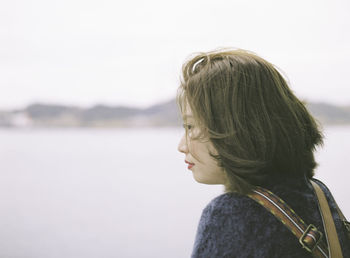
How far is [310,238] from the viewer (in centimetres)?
56

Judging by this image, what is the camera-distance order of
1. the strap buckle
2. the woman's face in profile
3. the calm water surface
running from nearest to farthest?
the strap buckle < the woman's face in profile < the calm water surface

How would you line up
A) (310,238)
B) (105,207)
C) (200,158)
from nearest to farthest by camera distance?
(310,238)
(200,158)
(105,207)

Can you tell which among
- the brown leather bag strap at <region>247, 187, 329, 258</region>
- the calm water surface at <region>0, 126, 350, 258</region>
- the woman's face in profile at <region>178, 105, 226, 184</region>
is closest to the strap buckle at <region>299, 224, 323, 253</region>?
the brown leather bag strap at <region>247, 187, 329, 258</region>

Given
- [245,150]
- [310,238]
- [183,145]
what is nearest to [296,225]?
[310,238]

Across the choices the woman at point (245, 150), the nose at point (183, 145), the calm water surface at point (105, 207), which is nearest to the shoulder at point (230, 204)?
the woman at point (245, 150)

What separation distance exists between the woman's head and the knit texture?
28 mm

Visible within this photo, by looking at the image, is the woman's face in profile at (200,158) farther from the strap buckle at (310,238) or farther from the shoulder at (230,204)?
the strap buckle at (310,238)

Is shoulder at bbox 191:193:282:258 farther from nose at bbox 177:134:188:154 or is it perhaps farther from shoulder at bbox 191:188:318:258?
nose at bbox 177:134:188:154

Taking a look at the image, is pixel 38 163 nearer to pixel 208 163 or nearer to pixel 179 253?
pixel 179 253

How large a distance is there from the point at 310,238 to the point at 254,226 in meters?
0.08

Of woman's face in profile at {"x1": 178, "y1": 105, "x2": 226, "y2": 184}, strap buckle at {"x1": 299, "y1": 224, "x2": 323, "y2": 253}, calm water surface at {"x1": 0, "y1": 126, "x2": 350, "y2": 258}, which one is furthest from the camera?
calm water surface at {"x1": 0, "y1": 126, "x2": 350, "y2": 258}

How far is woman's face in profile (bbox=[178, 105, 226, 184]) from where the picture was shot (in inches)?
26.5

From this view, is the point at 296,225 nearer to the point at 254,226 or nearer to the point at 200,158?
the point at 254,226

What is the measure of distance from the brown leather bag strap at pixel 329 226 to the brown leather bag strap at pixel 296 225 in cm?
A: 1
